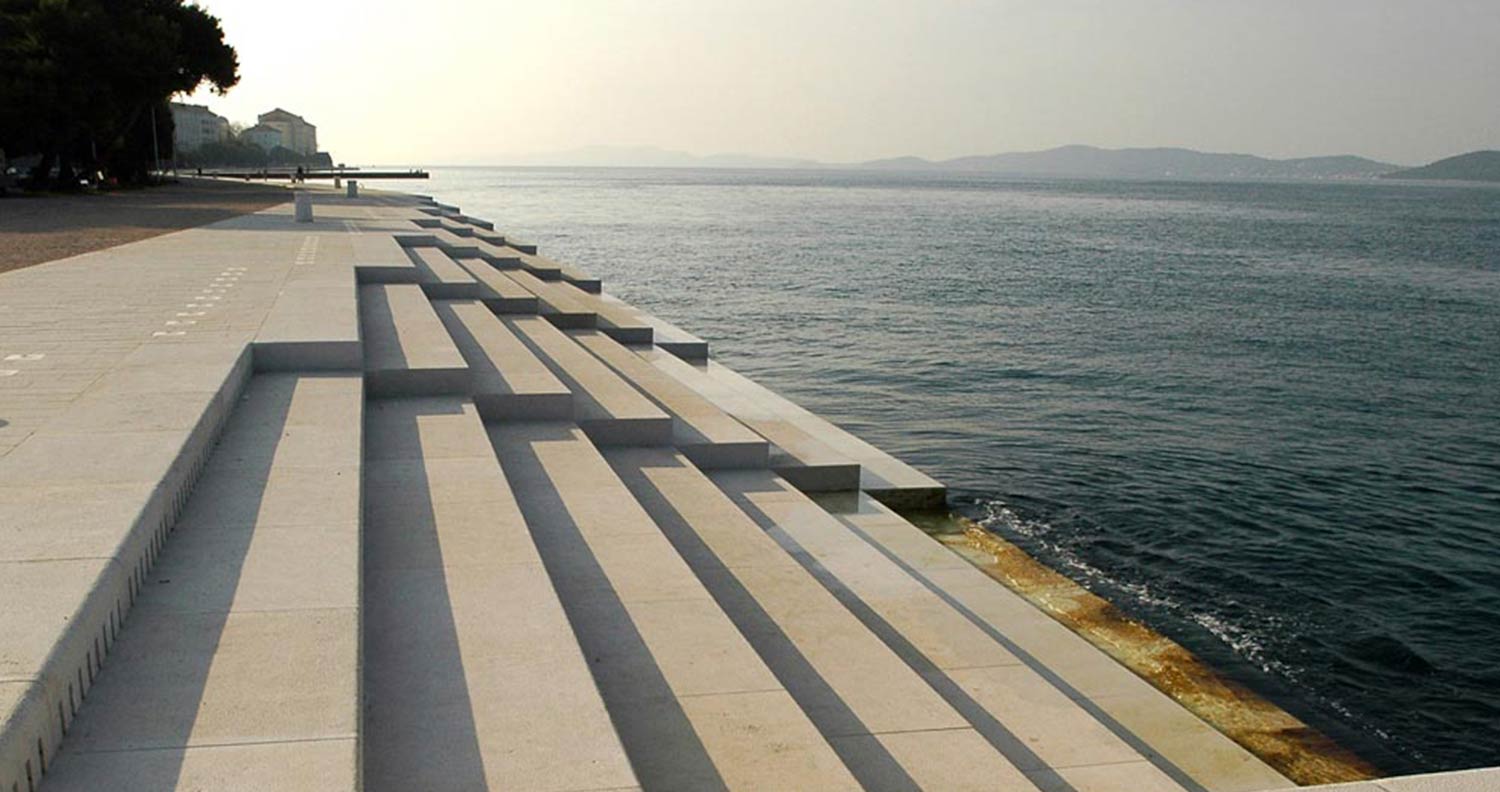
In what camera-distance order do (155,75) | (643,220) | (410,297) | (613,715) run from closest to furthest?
(613,715) → (410,297) → (155,75) → (643,220)

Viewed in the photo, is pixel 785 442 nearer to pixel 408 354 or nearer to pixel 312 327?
pixel 408 354

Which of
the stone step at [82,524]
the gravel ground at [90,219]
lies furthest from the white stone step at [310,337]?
the gravel ground at [90,219]

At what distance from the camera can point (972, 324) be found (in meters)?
30.2

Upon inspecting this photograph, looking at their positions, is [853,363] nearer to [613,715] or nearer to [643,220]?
[613,715]

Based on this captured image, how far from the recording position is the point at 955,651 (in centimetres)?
705

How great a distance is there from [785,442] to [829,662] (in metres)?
6.41

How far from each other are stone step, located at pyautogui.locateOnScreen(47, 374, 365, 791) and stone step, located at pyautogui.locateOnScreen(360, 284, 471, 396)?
251cm

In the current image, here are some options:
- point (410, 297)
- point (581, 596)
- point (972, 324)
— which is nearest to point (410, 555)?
point (581, 596)

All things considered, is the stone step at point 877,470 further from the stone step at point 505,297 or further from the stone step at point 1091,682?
the stone step at point 505,297

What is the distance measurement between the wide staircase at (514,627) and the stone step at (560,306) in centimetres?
571

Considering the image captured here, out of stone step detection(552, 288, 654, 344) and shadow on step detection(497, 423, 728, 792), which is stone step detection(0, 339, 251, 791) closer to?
shadow on step detection(497, 423, 728, 792)

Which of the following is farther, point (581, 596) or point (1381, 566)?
point (1381, 566)

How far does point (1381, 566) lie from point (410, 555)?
1063 cm

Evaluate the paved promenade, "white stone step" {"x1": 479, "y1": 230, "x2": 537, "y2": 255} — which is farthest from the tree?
the paved promenade
